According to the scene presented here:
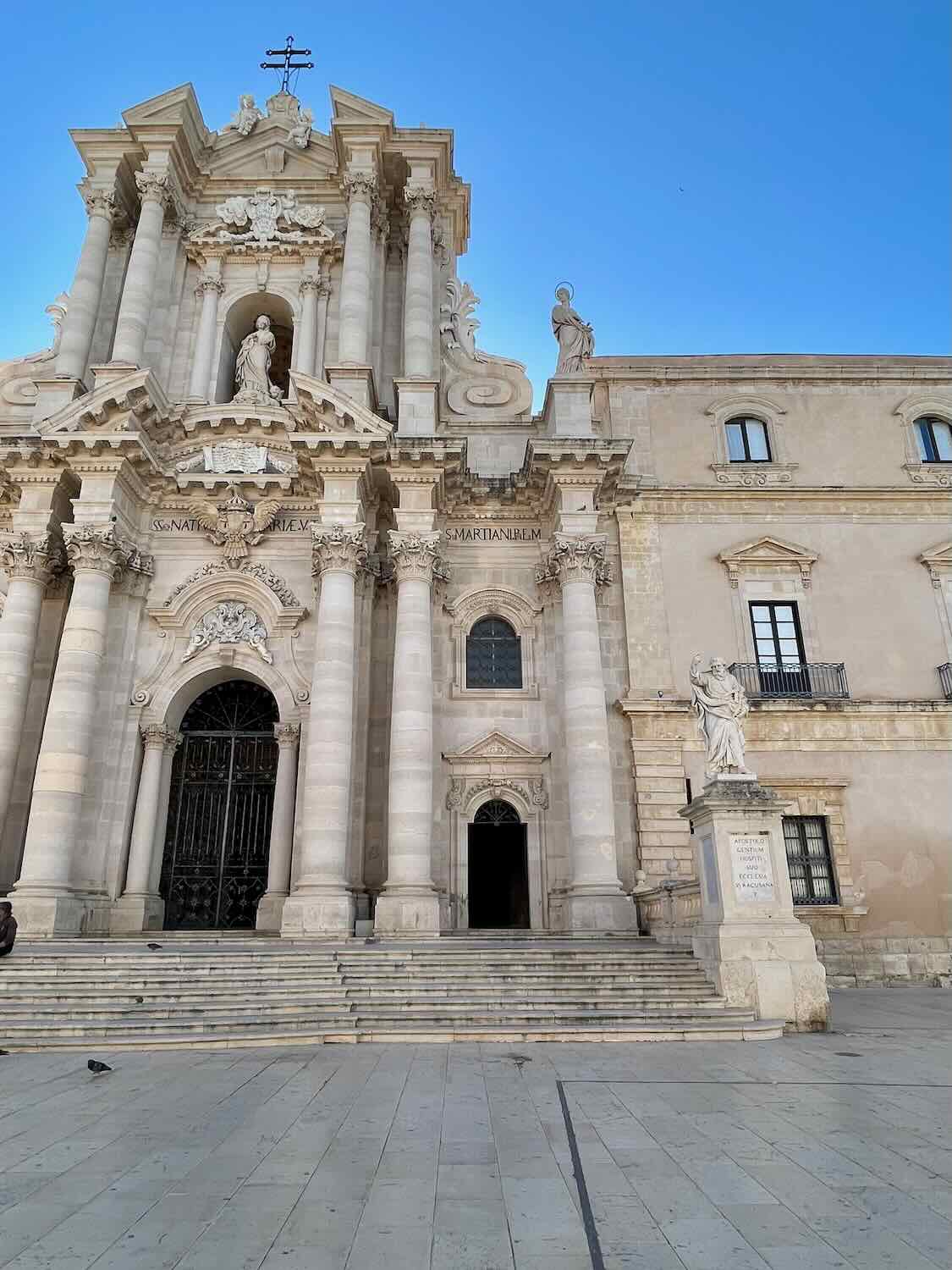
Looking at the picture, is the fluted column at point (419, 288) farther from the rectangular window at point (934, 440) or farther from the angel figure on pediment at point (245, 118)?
the rectangular window at point (934, 440)

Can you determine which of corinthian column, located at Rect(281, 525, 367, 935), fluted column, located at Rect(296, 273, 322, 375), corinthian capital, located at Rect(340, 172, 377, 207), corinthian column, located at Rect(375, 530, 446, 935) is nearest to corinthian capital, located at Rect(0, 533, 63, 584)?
corinthian column, located at Rect(281, 525, 367, 935)

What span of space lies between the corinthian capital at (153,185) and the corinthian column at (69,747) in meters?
10.6

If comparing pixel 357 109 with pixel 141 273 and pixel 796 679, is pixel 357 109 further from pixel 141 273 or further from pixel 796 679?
pixel 796 679

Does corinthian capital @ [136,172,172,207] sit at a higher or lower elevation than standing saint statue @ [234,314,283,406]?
higher

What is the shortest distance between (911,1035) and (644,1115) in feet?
20.1

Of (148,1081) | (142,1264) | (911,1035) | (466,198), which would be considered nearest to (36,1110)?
(148,1081)

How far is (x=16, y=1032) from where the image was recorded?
32.1 feet

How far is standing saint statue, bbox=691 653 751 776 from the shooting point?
42.1 ft

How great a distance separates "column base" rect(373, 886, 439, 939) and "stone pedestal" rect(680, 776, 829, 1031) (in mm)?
5020

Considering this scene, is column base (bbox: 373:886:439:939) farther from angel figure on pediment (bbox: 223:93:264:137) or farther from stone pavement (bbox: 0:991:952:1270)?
angel figure on pediment (bbox: 223:93:264:137)

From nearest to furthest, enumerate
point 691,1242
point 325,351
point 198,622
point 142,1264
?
point 142,1264 < point 691,1242 < point 198,622 < point 325,351

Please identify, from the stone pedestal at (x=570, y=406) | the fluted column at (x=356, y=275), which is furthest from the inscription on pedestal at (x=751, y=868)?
the fluted column at (x=356, y=275)

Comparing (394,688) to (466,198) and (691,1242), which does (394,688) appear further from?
(466,198)

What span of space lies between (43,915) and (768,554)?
17.9 meters
